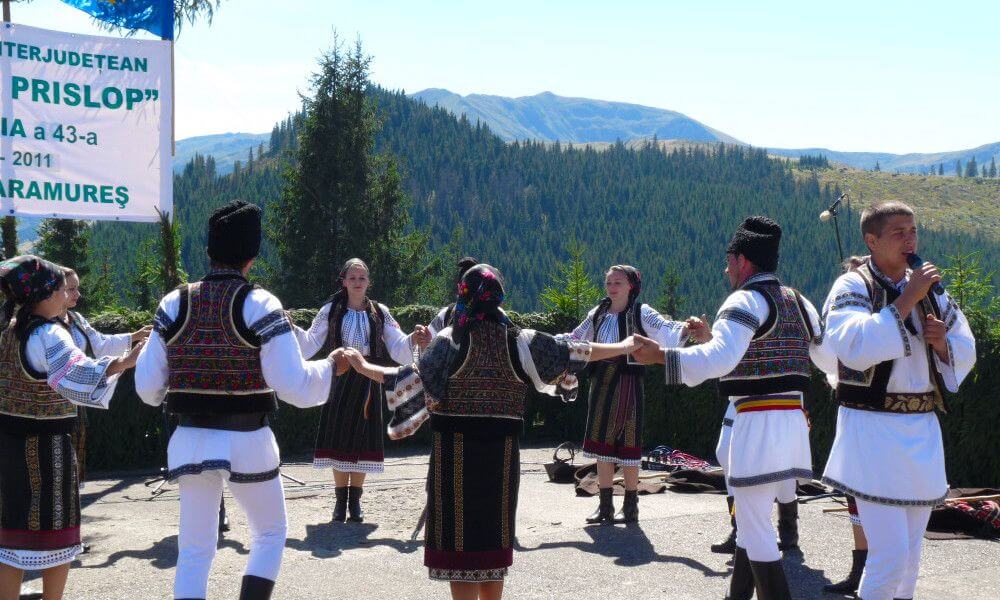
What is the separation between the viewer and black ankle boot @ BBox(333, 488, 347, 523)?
752 centimetres

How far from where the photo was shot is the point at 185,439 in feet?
12.8

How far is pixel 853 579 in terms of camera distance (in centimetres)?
549

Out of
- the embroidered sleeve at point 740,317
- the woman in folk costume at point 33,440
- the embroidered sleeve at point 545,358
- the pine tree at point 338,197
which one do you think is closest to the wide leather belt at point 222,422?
the woman in folk costume at point 33,440

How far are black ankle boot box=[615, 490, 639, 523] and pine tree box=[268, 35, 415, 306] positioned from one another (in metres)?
28.2

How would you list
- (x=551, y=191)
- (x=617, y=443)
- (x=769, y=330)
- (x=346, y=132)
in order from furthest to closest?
(x=551, y=191), (x=346, y=132), (x=617, y=443), (x=769, y=330)

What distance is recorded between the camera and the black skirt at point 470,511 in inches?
162

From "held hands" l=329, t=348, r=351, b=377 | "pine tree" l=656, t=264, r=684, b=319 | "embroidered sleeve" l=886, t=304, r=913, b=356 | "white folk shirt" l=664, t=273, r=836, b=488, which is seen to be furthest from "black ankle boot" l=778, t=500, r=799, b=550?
"pine tree" l=656, t=264, r=684, b=319

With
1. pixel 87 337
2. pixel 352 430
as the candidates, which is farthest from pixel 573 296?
pixel 87 337

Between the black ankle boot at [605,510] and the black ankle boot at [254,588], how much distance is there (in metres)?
3.86

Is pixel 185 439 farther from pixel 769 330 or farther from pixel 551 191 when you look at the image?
pixel 551 191

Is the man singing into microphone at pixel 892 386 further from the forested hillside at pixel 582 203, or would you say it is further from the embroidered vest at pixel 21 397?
the forested hillside at pixel 582 203

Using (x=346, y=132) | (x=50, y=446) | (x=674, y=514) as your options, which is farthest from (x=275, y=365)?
(x=346, y=132)

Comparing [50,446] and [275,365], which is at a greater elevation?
[275,365]

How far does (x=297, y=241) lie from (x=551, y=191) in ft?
382
